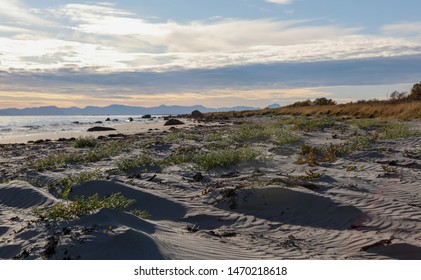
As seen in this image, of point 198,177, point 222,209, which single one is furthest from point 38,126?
point 222,209

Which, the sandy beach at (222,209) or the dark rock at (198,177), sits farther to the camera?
the dark rock at (198,177)

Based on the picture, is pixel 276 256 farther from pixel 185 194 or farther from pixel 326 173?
pixel 326 173

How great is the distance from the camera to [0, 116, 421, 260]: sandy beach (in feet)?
15.2

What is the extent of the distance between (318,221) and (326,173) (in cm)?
297

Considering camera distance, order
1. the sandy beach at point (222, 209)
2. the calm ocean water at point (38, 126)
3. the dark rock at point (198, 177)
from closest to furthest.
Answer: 1. the sandy beach at point (222, 209)
2. the dark rock at point (198, 177)
3. the calm ocean water at point (38, 126)

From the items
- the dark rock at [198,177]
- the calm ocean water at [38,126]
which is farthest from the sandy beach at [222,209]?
the calm ocean water at [38,126]

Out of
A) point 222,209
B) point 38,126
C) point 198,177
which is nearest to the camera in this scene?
point 222,209

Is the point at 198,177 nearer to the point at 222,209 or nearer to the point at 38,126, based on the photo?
the point at 222,209

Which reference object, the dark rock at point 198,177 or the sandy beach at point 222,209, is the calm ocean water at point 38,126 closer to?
the sandy beach at point 222,209

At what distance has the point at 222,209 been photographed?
675cm

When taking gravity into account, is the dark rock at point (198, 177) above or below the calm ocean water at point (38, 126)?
below

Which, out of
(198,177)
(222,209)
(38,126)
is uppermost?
(38,126)

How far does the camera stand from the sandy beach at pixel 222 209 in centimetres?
464

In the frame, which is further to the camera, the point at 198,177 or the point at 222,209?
the point at 198,177
